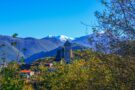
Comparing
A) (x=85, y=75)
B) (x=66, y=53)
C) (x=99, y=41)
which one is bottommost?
(x=85, y=75)

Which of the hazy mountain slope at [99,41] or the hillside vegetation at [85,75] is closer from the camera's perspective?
the hazy mountain slope at [99,41]

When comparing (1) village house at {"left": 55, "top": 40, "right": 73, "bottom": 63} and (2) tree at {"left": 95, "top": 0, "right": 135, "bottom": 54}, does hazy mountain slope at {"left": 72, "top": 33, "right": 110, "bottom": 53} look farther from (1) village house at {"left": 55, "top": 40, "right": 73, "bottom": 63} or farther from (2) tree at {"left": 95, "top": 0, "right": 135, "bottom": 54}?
(1) village house at {"left": 55, "top": 40, "right": 73, "bottom": 63}

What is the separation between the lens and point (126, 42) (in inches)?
493

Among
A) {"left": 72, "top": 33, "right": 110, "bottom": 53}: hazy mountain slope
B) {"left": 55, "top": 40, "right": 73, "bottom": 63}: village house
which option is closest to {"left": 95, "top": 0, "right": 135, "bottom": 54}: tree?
{"left": 72, "top": 33, "right": 110, "bottom": 53}: hazy mountain slope

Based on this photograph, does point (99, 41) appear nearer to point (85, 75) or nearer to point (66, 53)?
point (85, 75)

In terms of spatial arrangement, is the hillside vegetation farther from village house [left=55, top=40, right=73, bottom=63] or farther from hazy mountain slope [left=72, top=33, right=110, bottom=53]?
village house [left=55, top=40, right=73, bottom=63]

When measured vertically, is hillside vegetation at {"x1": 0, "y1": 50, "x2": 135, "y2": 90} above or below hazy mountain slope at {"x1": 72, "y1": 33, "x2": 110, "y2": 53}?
below

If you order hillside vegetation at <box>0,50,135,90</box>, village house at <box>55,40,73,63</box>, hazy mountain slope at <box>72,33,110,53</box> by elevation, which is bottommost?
hillside vegetation at <box>0,50,135,90</box>

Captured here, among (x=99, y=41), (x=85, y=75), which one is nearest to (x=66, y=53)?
(x=85, y=75)

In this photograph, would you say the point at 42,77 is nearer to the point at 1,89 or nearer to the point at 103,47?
the point at 1,89

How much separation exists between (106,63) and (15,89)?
5653 mm

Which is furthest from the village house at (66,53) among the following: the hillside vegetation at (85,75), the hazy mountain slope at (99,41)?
the hazy mountain slope at (99,41)

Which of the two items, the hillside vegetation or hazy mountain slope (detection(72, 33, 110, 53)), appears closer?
hazy mountain slope (detection(72, 33, 110, 53))

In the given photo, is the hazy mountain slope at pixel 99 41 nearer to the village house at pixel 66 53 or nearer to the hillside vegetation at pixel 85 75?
the hillside vegetation at pixel 85 75
